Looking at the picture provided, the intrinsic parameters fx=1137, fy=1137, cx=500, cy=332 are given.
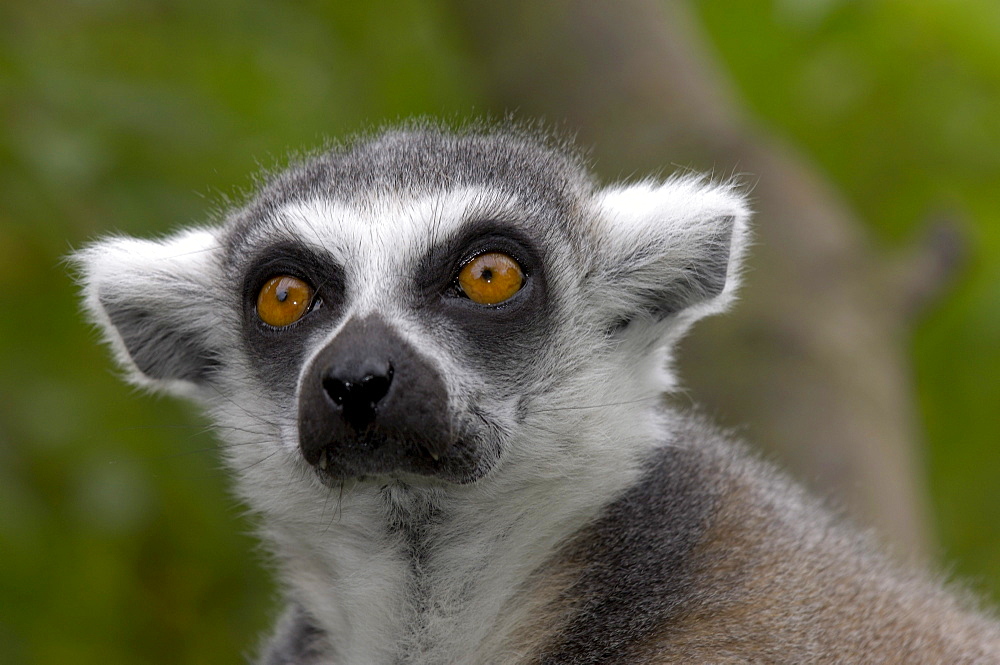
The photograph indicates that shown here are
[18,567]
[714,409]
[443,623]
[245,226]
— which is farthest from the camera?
[714,409]

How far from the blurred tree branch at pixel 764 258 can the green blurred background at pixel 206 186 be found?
0.35 m

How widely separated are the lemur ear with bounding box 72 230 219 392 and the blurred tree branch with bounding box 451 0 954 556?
232 cm

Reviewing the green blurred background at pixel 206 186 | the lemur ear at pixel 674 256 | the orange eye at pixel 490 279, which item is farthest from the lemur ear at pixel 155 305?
the lemur ear at pixel 674 256

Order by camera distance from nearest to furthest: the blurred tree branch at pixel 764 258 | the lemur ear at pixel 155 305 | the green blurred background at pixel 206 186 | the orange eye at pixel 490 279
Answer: the orange eye at pixel 490 279 → the lemur ear at pixel 155 305 → the green blurred background at pixel 206 186 → the blurred tree branch at pixel 764 258

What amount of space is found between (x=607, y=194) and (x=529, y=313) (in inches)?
30.8

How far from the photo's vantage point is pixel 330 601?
3.72 m

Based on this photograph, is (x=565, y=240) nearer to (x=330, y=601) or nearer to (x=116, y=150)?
(x=330, y=601)

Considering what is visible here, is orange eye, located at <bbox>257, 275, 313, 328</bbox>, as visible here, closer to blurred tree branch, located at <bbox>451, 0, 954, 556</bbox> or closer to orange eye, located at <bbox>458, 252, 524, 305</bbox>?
orange eye, located at <bbox>458, 252, 524, 305</bbox>

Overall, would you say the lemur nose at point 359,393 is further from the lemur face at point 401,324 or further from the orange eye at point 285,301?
the orange eye at point 285,301

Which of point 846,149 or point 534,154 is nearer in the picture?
point 534,154

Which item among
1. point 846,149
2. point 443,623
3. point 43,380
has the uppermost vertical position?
point 846,149

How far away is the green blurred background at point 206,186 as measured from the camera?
4676 mm

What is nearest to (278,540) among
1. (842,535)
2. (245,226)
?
(245,226)

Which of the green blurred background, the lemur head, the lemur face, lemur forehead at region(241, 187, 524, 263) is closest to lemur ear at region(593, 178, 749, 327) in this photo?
the lemur head
